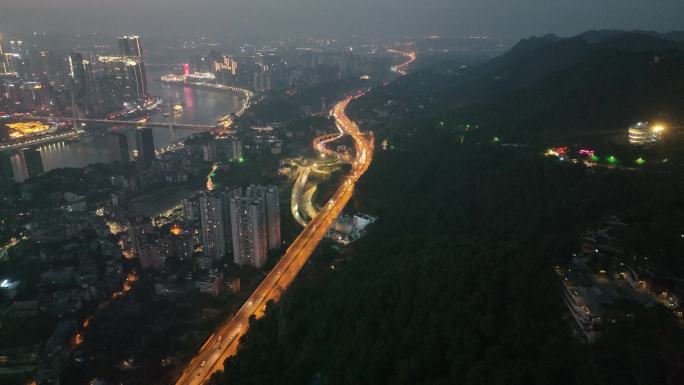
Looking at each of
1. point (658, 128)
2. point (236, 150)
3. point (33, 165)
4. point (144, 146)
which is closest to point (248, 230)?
point (658, 128)

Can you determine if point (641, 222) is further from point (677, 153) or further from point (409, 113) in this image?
point (409, 113)

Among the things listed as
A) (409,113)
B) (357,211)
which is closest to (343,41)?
(409,113)

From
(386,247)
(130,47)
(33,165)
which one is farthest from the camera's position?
(130,47)

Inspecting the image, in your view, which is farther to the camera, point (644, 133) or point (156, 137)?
point (156, 137)

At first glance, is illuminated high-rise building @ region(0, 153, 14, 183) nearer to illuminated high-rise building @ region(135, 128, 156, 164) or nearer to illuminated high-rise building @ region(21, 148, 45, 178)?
illuminated high-rise building @ region(21, 148, 45, 178)

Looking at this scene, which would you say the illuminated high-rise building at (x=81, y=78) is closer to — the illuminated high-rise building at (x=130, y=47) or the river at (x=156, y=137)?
the river at (x=156, y=137)

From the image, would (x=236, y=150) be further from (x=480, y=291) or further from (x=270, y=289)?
(x=480, y=291)
